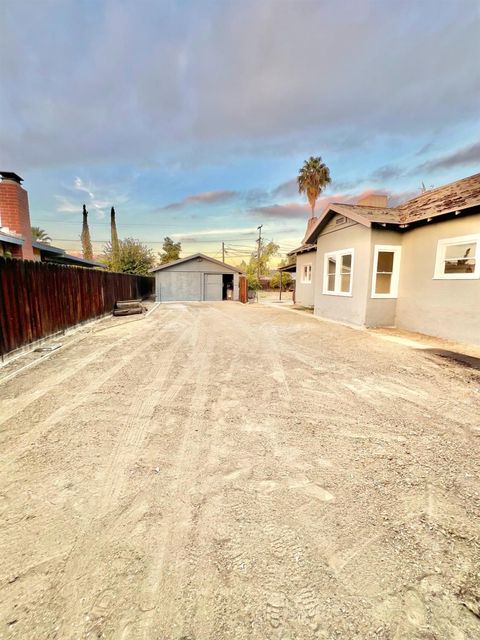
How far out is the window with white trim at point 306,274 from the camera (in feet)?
58.1

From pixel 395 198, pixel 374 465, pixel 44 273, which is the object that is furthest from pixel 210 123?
pixel 395 198

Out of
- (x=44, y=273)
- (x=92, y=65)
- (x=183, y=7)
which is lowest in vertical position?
(x=44, y=273)

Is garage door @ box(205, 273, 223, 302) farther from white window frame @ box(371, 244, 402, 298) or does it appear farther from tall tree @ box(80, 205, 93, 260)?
tall tree @ box(80, 205, 93, 260)

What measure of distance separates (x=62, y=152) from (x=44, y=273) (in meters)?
15.5

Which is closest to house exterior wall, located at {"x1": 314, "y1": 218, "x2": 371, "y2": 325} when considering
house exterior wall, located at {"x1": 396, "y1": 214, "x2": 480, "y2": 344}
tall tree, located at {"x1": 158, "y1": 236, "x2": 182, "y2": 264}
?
house exterior wall, located at {"x1": 396, "y1": 214, "x2": 480, "y2": 344}

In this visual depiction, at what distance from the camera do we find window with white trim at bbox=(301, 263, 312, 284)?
17703mm

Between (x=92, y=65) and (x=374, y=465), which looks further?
(x=92, y=65)

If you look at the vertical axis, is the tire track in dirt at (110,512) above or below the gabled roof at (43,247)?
below

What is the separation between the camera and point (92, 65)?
9.26 m

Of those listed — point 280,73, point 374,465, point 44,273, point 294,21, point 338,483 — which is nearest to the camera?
point 338,483

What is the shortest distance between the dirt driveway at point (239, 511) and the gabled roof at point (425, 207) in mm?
5591

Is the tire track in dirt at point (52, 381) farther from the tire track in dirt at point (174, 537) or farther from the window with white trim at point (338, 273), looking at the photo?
the window with white trim at point (338, 273)

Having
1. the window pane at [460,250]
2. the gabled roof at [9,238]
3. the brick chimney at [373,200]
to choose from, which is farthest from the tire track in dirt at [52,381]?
the brick chimney at [373,200]

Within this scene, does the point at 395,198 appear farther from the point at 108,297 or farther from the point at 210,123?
the point at 108,297
